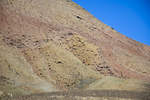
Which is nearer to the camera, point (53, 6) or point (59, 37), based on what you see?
point (59, 37)

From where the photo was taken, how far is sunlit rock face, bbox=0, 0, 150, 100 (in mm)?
18109

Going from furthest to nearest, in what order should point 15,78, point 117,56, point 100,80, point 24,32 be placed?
point 117,56, point 24,32, point 100,80, point 15,78

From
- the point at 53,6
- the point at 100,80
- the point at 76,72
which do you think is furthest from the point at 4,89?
the point at 53,6

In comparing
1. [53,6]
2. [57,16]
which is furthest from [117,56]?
[53,6]

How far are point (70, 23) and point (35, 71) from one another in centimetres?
1014

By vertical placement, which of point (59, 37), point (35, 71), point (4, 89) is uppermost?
point (59, 37)

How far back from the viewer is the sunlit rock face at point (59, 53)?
59.4ft

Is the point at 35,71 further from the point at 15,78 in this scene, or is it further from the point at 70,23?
the point at 70,23

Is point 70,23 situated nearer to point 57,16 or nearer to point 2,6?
point 57,16

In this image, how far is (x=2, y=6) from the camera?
23031mm

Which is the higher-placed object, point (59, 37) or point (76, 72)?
point (59, 37)

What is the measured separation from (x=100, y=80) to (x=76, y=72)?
2846 mm

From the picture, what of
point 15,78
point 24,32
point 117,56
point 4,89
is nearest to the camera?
point 4,89

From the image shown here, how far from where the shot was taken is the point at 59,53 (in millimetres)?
21828
